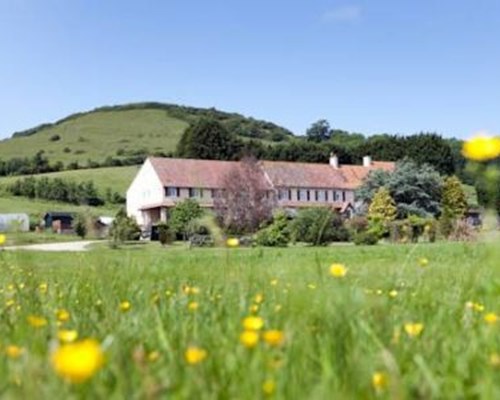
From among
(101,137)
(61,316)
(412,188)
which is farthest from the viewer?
(101,137)

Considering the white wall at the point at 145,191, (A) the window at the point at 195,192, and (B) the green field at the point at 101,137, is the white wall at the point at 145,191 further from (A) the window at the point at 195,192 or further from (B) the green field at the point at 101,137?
(B) the green field at the point at 101,137

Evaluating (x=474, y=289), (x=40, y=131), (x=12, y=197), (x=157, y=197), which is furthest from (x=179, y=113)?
(x=474, y=289)

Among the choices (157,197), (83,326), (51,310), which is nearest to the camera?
(83,326)

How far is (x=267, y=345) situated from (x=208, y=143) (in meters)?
96.5

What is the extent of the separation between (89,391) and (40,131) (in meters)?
156

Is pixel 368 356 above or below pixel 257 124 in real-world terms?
below

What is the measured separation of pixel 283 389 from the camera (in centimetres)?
178

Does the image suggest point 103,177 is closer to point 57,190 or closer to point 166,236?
point 57,190

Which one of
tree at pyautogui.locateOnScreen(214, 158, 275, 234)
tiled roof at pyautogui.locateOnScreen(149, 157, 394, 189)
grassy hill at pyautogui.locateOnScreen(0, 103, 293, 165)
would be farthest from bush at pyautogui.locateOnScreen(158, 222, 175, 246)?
grassy hill at pyautogui.locateOnScreen(0, 103, 293, 165)

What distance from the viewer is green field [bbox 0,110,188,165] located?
120000 millimetres

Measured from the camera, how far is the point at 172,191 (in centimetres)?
7162

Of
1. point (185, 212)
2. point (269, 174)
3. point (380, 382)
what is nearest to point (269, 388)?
point (380, 382)

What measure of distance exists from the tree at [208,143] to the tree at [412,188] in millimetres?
32452

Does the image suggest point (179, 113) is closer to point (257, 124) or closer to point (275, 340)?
point (257, 124)
